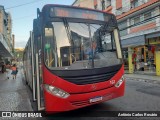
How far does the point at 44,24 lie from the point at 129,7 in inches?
936

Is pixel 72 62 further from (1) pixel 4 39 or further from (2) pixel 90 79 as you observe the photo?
(1) pixel 4 39

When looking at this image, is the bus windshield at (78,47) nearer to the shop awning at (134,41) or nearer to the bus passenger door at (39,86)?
the bus passenger door at (39,86)

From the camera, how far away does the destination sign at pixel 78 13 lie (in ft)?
19.4

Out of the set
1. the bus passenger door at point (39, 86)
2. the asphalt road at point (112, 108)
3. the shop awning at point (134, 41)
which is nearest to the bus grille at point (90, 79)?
the bus passenger door at point (39, 86)

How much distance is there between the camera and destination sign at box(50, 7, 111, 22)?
19.4 ft

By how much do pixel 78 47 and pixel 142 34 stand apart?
18.6 metres

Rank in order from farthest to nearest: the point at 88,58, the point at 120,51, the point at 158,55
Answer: the point at 158,55 < the point at 120,51 < the point at 88,58

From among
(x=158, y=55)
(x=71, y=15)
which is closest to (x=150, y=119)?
(x=71, y=15)

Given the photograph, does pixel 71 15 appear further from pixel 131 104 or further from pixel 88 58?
pixel 131 104

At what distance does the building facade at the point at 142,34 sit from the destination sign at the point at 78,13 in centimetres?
1304

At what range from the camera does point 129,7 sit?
2773 cm

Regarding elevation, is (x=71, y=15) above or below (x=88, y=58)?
above

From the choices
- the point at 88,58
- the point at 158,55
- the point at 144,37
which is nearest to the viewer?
the point at 88,58

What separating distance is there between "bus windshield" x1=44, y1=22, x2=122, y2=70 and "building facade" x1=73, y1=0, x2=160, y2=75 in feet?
43.1
